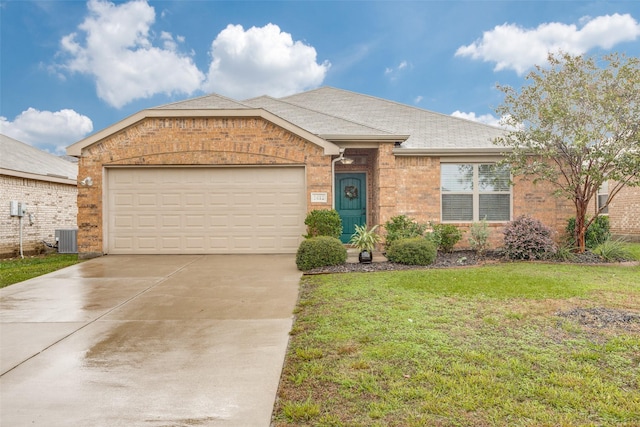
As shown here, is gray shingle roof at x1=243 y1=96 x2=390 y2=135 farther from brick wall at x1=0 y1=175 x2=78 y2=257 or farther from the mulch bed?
brick wall at x1=0 y1=175 x2=78 y2=257

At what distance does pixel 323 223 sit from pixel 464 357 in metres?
6.40

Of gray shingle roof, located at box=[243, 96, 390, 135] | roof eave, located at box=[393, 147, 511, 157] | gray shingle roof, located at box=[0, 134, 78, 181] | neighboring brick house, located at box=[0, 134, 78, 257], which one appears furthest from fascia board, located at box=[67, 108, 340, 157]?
gray shingle roof, located at box=[0, 134, 78, 181]

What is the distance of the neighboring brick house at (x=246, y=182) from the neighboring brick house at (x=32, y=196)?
12.1 feet

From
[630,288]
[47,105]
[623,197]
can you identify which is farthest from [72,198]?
[623,197]

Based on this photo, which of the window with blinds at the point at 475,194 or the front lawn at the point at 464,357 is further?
the window with blinds at the point at 475,194

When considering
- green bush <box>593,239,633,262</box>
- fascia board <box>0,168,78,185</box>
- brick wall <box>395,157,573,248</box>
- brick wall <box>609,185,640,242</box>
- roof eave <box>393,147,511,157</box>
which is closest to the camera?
green bush <box>593,239,633,262</box>

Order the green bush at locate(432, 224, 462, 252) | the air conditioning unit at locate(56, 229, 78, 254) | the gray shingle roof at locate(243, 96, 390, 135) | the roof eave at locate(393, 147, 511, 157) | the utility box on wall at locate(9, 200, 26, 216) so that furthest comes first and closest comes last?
the air conditioning unit at locate(56, 229, 78, 254) → the utility box on wall at locate(9, 200, 26, 216) → the gray shingle roof at locate(243, 96, 390, 135) → the roof eave at locate(393, 147, 511, 157) → the green bush at locate(432, 224, 462, 252)

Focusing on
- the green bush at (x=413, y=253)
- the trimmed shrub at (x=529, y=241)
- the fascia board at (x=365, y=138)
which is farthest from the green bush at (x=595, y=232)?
the fascia board at (x=365, y=138)

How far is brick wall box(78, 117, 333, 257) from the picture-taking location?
10.4m

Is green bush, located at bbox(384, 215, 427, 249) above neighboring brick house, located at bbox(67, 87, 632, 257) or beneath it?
beneath

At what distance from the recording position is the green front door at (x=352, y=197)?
12.2 m

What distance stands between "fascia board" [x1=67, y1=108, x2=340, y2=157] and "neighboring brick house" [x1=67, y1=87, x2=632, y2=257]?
27 millimetres

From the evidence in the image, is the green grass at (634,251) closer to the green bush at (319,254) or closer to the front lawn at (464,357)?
the front lawn at (464,357)

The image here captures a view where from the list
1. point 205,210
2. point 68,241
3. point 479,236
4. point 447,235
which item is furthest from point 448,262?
point 68,241
